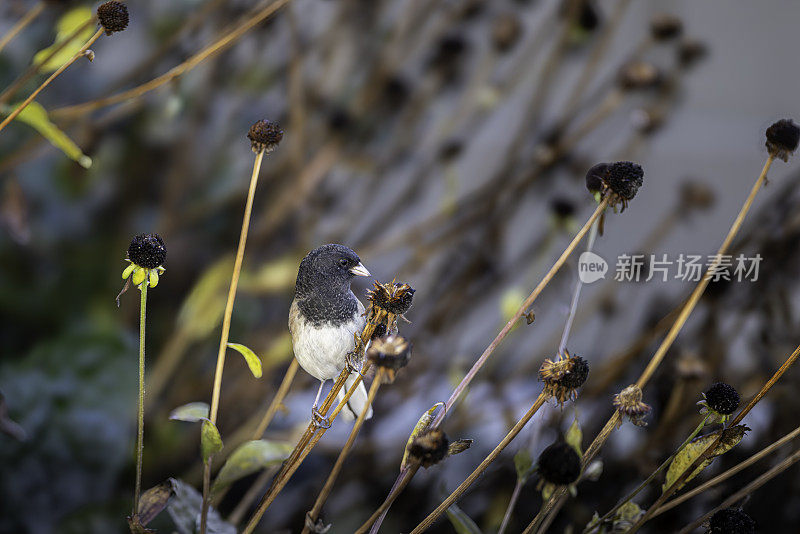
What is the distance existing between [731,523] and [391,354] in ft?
0.37

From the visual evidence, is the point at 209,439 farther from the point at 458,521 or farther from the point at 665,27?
the point at 665,27

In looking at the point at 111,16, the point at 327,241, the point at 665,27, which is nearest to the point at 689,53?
the point at 665,27

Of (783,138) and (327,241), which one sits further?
(327,241)

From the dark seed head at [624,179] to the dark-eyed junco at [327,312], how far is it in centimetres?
7

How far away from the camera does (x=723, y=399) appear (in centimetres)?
19

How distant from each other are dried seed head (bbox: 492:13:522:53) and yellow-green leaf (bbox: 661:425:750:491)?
0.81 ft

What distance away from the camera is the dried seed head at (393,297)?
0.16 meters

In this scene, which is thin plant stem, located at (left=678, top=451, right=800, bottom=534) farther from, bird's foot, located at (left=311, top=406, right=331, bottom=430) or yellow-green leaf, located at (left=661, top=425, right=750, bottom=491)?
bird's foot, located at (left=311, top=406, right=331, bottom=430)

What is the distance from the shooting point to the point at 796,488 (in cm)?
35

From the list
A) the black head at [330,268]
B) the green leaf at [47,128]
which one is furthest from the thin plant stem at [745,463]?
the green leaf at [47,128]

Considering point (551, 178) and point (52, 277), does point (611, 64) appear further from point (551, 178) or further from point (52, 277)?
point (52, 277)

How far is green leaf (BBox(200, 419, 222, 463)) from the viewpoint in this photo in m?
0.20

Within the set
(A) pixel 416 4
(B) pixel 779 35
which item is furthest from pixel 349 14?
(B) pixel 779 35

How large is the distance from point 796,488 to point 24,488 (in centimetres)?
37
